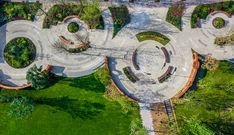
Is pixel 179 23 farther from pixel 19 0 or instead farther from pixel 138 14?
pixel 19 0

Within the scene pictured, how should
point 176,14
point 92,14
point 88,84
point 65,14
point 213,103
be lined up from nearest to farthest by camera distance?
point 213,103 → point 92,14 → point 88,84 → point 176,14 → point 65,14

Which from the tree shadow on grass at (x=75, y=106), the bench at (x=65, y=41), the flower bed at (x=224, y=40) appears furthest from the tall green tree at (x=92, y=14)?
the flower bed at (x=224, y=40)

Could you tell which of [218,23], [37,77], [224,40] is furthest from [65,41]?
[224,40]

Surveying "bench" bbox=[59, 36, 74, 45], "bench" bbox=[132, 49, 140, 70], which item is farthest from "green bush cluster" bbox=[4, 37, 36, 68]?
"bench" bbox=[132, 49, 140, 70]

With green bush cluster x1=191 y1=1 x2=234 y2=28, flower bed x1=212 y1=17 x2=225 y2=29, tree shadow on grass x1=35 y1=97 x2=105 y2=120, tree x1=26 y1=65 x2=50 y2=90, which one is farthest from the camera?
green bush cluster x1=191 y1=1 x2=234 y2=28

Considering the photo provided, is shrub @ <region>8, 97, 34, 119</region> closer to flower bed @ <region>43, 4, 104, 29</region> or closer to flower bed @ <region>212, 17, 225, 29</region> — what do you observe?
flower bed @ <region>43, 4, 104, 29</region>

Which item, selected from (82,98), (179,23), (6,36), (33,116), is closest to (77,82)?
(82,98)

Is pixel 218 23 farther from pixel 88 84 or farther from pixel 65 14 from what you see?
pixel 65 14
